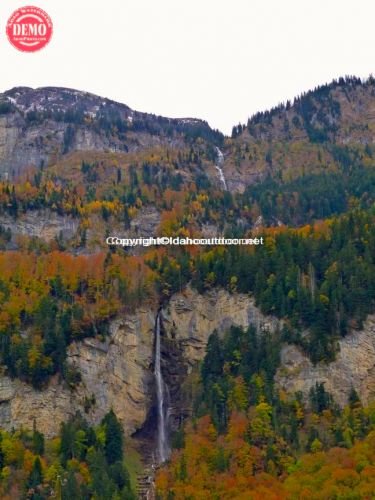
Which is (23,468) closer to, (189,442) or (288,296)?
(189,442)

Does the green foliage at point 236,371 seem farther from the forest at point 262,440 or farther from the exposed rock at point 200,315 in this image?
the exposed rock at point 200,315

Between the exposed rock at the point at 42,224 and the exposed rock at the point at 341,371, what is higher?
the exposed rock at the point at 42,224

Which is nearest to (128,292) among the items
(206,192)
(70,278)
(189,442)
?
(70,278)

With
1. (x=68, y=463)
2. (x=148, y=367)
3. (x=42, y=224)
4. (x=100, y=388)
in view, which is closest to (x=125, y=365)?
(x=148, y=367)

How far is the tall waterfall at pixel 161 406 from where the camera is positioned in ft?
410

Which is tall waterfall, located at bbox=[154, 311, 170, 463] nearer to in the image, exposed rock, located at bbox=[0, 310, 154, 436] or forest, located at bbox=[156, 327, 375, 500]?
exposed rock, located at bbox=[0, 310, 154, 436]

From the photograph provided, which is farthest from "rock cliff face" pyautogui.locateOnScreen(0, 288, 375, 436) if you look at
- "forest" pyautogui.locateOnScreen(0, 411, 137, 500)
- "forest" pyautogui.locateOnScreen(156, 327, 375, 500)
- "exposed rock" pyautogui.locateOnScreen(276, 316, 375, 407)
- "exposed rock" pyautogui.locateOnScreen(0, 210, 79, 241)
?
"exposed rock" pyautogui.locateOnScreen(0, 210, 79, 241)

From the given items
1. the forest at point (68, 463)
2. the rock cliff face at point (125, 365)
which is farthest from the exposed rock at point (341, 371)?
the forest at point (68, 463)

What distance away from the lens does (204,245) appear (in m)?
160

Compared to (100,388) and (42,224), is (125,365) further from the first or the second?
(42,224)

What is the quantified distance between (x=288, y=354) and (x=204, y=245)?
36581mm

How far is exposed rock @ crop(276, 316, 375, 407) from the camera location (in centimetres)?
12412

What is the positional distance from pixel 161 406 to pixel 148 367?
21.4ft

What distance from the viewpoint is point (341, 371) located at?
12556cm
